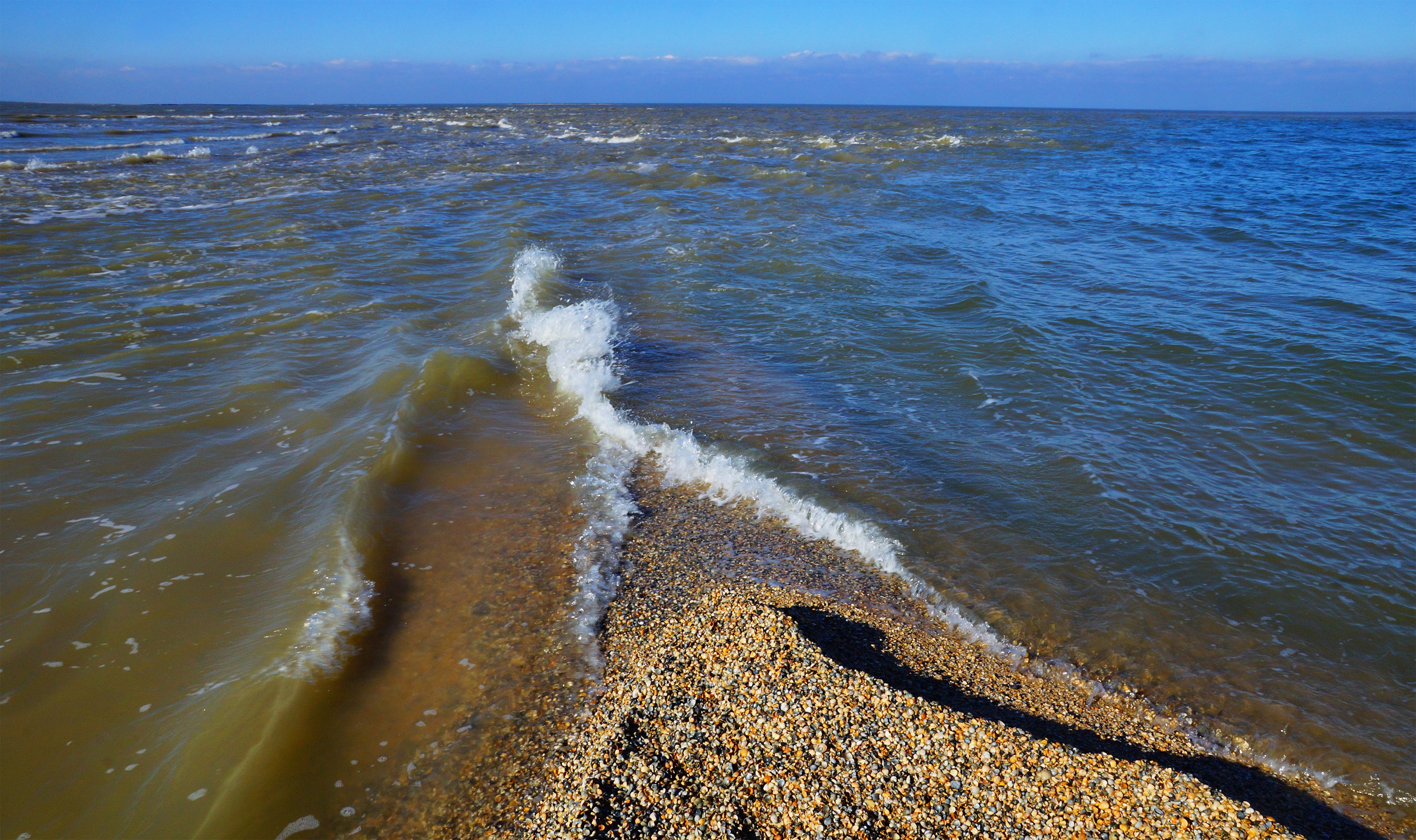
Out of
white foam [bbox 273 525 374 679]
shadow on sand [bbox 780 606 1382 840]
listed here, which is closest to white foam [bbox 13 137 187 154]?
white foam [bbox 273 525 374 679]

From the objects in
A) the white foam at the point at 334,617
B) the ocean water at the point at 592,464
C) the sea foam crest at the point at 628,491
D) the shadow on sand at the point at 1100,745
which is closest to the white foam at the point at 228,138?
the ocean water at the point at 592,464

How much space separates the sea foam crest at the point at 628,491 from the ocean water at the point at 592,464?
0.13ft

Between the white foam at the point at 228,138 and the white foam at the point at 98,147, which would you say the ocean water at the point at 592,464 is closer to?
the white foam at the point at 98,147

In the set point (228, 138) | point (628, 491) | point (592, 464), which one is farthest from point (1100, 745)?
point (228, 138)

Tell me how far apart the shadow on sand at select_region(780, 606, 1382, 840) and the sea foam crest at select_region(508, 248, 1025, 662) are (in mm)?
733

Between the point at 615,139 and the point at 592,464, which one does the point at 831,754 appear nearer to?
the point at 592,464

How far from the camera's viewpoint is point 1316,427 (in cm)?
761

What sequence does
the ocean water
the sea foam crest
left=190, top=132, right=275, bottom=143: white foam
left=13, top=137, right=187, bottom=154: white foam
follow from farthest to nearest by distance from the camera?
left=190, top=132, right=275, bottom=143: white foam → left=13, top=137, right=187, bottom=154: white foam → the sea foam crest → the ocean water

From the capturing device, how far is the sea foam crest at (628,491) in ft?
16.3

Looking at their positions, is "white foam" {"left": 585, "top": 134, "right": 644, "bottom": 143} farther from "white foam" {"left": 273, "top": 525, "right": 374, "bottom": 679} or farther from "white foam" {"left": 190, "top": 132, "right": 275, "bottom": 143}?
"white foam" {"left": 273, "top": 525, "right": 374, "bottom": 679}

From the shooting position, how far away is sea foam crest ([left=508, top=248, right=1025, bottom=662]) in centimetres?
495

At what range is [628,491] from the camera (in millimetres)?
6398

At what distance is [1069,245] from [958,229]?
8.74 feet

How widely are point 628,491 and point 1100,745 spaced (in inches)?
162
